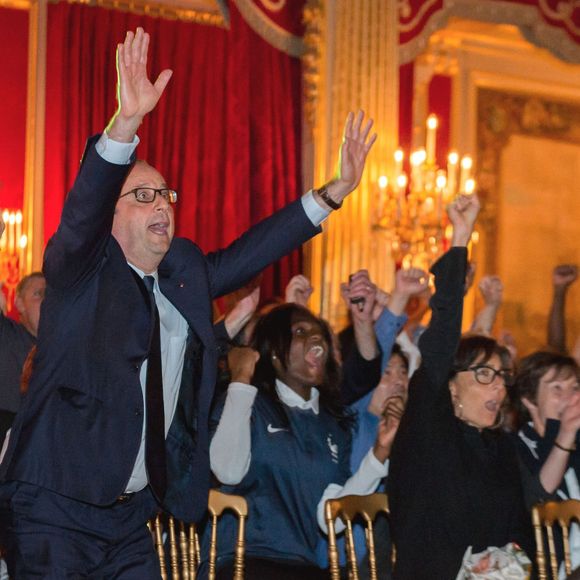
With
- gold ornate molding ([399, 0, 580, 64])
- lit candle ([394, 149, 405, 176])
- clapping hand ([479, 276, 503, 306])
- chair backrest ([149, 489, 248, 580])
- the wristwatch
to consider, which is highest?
gold ornate molding ([399, 0, 580, 64])

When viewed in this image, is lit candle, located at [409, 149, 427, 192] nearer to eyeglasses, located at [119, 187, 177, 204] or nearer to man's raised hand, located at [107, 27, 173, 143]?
eyeglasses, located at [119, 187, 177, 204]

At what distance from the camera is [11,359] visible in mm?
4910

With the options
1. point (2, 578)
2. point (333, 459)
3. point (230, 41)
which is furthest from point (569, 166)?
point (2, 578)

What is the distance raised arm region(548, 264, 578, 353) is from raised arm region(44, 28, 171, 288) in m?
4.69

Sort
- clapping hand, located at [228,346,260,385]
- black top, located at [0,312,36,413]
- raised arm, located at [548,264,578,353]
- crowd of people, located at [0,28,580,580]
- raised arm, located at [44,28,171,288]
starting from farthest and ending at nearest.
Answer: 1. raised arm, located at [548,264,578,353]
2. black top, located at [0,312,36,413]
3. clapping hand, located at [228,346,260,385]
4. crowd of people, located at [0,28,580,580]
5. raised arm, located at [44,28,171,288]

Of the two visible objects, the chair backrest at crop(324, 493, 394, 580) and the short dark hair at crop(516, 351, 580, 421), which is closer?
the chair backrest at crop(324, 493, 394, 580)

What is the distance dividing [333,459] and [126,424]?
1.72 metres

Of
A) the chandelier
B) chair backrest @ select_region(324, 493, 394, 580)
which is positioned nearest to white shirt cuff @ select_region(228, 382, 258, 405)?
chair backrest @ select_region(324, 493, 394, 580)

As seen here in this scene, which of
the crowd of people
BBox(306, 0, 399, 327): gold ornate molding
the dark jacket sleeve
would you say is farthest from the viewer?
BBox(306, 0, 399, 327): gold ornate molding

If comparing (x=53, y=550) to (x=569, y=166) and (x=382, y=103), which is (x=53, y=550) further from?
(x=569, y=166)

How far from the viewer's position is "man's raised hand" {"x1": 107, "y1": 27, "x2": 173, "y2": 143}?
8.59ft

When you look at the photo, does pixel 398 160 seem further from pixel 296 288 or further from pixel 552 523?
pixel 552 523

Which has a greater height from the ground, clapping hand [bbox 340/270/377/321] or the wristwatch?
the wristwatch

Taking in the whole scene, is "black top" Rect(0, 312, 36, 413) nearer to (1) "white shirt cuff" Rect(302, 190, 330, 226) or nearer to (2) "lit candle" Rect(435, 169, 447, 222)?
(1) "white shirt cuff" Rect(302, 190, 330, 226)
